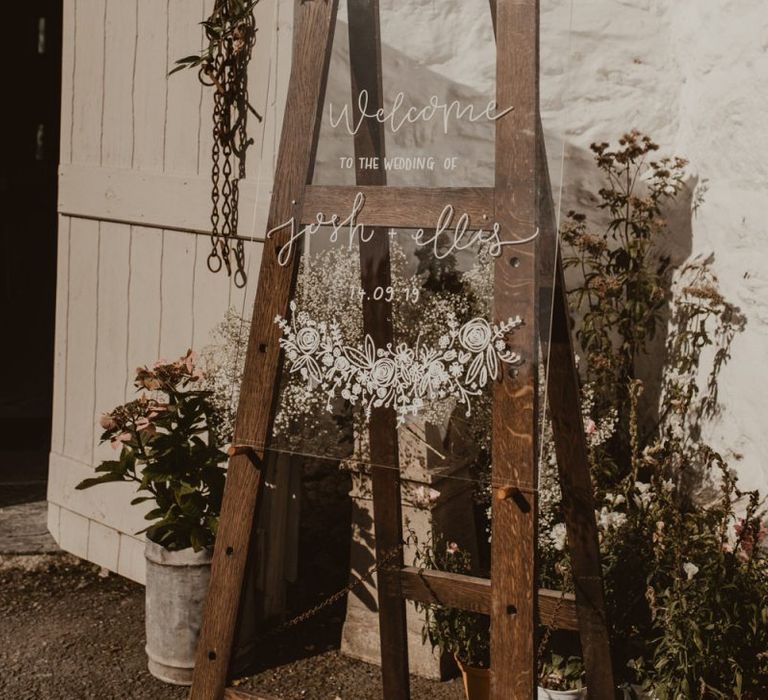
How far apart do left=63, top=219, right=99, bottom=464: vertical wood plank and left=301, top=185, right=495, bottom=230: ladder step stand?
2.02 m

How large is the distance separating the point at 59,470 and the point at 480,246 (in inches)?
110

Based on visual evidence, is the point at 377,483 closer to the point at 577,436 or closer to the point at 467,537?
the point at 577,436

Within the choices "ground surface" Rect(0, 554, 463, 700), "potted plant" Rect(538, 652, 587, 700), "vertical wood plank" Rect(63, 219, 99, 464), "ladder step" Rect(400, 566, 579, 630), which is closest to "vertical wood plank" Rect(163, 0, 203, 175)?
"vertical wood plank" Rect(63, 219, 99, 464)

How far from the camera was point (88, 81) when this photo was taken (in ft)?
13.3

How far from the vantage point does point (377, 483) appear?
2641 mm

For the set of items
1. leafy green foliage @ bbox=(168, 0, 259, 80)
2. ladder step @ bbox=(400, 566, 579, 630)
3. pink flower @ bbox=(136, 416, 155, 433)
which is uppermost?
leafy green foliage @ bbox=(168, 0, 259, 80)

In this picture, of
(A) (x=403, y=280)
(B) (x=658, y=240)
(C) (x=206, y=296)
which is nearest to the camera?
(A) (x=403, y=280)

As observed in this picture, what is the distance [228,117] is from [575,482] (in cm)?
177

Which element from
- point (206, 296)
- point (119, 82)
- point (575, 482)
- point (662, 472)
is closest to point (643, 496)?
point (662, 472)

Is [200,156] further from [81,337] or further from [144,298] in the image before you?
[81,337]

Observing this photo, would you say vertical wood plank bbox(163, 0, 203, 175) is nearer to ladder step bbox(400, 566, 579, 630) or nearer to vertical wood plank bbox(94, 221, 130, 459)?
vertical wood plank bbox(94, 221, 130, 459)

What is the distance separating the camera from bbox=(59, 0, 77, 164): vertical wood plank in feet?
13.5

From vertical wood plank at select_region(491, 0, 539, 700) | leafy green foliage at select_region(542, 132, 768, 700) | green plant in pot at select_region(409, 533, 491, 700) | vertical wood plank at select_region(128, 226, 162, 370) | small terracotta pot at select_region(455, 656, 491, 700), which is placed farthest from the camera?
vertical wood plank at select_region(128, 226, 162, 370)

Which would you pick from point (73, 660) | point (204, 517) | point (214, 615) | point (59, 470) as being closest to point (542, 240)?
point (214, 615)
